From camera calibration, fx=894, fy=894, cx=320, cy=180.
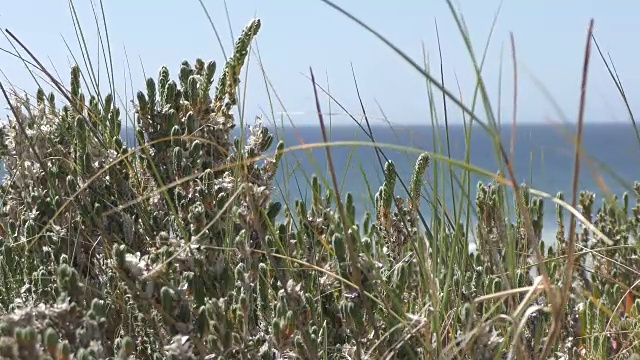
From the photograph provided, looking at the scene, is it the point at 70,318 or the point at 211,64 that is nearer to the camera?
the point at 70,318

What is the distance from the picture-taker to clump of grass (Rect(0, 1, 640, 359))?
156 centimetres

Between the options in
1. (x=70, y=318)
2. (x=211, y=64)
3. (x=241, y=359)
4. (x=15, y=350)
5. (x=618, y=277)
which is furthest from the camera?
(x=618, y=277)

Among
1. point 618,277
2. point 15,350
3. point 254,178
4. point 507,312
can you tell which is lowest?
point 618,277

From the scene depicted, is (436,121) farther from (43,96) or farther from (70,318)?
(43,96)

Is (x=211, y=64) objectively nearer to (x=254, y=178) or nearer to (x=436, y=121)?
(x=254, y=178)

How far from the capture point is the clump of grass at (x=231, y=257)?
1.56m

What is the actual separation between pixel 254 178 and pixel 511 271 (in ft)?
2.34

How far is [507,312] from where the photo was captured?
1966 millimetres

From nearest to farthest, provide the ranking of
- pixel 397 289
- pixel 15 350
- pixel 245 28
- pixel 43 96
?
pixel 15 350
pixel 397 289
pixel 245 28
pixel 43 96

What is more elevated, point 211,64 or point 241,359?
point 211,64

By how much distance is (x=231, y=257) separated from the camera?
2.09 m

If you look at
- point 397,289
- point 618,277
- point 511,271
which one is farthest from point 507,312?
point 618,277

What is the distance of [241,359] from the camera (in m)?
1.68

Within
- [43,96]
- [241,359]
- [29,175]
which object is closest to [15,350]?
[241,359]
